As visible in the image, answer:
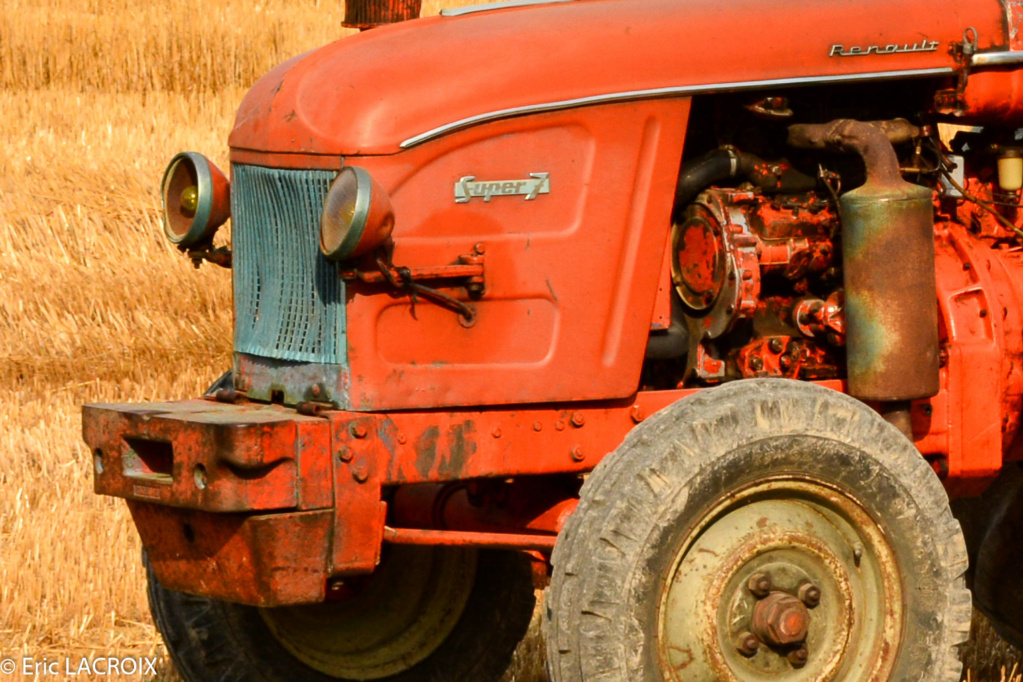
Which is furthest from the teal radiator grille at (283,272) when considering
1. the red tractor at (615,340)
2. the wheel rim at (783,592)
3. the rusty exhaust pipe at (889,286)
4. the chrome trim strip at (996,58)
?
the chrome trim strip at (996,58)

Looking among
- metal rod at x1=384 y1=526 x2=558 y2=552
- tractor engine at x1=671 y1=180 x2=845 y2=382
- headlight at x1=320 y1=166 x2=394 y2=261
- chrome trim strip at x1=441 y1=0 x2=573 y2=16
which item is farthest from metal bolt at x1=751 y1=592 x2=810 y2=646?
chrome trim strip at x1=441 y1=0 x2=573 y2=16

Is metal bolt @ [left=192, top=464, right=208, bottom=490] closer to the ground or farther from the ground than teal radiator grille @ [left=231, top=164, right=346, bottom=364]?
closer to the ground

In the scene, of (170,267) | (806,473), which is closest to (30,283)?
(170,267)

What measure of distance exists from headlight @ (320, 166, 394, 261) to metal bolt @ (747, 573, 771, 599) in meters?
1.31

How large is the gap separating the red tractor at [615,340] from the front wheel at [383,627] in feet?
0.07

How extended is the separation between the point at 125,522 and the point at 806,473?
3.82m

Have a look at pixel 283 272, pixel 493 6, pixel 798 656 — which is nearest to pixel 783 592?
pixel 798 656

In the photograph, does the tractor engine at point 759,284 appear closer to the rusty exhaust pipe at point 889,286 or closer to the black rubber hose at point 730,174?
the black rubber hose at point 730,174

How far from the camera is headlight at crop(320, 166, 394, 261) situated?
434cm

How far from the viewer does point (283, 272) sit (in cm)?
482

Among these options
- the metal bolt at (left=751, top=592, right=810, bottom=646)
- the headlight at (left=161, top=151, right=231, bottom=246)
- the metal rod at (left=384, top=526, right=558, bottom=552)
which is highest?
the headlight at (left=161, top=151, right=231, bottom=246)

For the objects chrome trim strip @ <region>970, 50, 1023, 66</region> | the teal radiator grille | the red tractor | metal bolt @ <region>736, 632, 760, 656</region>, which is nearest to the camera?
the red tractor

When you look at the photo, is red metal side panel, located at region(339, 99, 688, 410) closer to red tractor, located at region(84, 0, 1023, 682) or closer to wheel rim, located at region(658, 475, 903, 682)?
red tractor, located at region(84, 0, 1023, 682)

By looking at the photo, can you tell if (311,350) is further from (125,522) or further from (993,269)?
(125,522)
